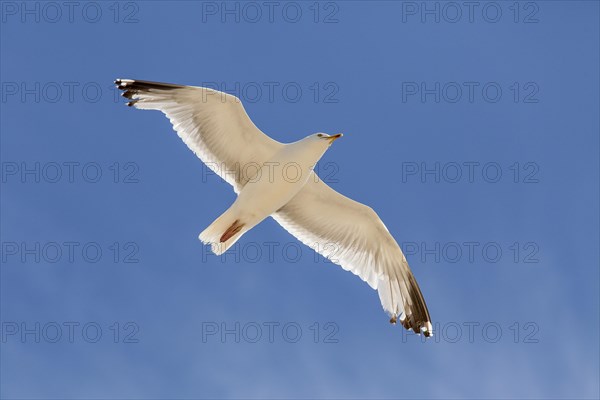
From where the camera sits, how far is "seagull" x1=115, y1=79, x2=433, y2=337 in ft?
26.8

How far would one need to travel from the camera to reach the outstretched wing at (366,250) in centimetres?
910

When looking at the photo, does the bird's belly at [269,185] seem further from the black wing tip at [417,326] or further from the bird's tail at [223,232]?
the black wing tip at [417,326]

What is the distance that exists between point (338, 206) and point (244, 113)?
1516 millimetres

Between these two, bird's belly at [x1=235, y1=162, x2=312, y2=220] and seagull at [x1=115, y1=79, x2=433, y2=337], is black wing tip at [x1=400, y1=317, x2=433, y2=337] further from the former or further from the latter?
bird's belly at [x1=235, y1=162, x2=312, y2=220]

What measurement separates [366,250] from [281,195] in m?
1.38

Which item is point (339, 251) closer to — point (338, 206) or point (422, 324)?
point (338, 206)

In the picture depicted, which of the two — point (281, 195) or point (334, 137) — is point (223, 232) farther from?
point (334, 137)

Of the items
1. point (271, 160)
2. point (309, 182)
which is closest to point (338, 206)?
point (309, 182)

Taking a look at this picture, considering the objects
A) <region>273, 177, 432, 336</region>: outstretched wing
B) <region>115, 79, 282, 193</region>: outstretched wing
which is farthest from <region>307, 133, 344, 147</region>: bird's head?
<region>273, 177, 432, 336</region>: outstretched wing

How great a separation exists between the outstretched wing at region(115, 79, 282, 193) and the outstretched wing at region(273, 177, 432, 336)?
2.61 ft

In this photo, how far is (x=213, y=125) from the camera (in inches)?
330

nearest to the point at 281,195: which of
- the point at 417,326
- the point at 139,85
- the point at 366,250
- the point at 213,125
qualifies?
the point at 213,125

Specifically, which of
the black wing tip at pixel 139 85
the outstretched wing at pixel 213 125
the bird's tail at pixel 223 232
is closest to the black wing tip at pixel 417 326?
the bird's tail at pixel 223 232

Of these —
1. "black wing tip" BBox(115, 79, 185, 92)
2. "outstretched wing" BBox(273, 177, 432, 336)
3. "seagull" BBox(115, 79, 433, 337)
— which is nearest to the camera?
"black wing tip" BBox(115, 79, 185, 92)
